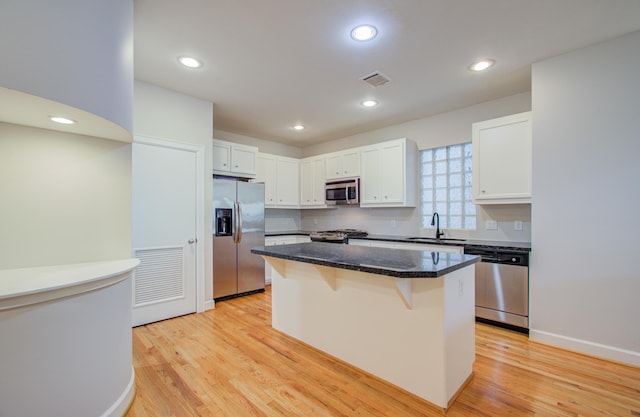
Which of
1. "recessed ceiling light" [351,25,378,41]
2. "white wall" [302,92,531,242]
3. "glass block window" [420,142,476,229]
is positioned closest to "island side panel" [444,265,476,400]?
"white wall" [302,92,531,242]

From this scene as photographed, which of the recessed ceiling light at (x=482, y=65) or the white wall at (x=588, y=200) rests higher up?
the recessed ceiling light at (x=482, y=65)

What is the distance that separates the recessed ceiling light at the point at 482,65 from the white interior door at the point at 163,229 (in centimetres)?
326

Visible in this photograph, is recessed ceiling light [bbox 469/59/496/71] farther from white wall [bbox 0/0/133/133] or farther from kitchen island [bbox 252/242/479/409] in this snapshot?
white wall [bbox 0/0/133/133]

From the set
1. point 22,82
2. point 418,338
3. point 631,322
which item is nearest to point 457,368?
point 418,338

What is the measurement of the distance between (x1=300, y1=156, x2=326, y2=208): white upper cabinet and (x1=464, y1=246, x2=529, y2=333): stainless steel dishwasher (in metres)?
2.79

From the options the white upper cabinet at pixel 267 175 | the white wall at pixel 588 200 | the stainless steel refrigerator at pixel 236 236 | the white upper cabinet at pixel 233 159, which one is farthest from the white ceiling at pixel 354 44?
the white upper cabinet at pixel 267 175

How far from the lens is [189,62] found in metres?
2.72

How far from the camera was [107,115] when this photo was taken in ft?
5.32

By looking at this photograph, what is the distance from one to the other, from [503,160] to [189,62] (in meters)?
3.46

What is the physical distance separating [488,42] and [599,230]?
189cm

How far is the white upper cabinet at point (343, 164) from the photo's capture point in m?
4.81

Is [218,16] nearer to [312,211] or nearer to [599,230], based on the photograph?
[599,230]

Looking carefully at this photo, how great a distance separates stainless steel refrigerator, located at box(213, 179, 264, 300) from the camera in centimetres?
397

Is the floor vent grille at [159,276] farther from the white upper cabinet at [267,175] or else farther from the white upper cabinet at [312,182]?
the white upper cabinet at [312,182]
